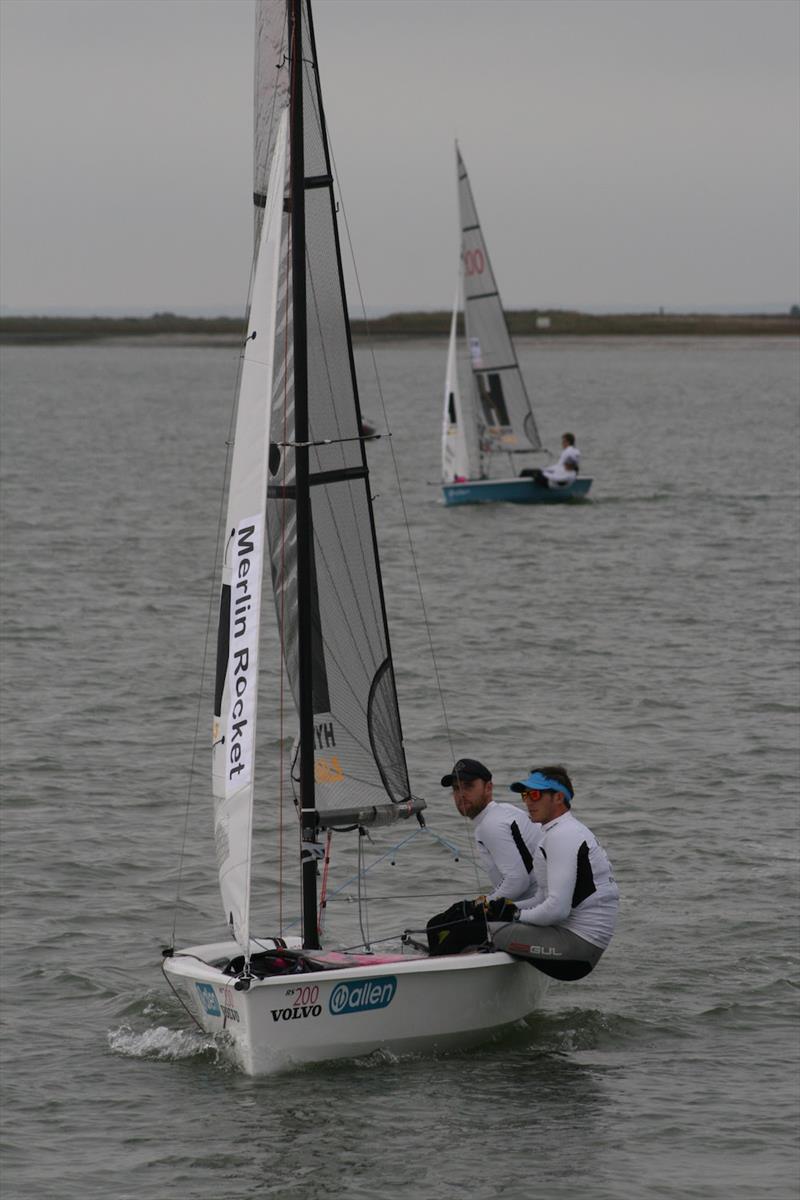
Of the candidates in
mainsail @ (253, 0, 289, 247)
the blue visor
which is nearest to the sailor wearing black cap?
the blue visor

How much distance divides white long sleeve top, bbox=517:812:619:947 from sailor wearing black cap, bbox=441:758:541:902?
0.12m

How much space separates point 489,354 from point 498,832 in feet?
94.6

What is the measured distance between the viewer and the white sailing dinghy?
10523 mm

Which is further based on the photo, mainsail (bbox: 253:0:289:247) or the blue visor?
mainsail (bbox: 253:0:289:247)

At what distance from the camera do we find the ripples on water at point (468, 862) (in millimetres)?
9977

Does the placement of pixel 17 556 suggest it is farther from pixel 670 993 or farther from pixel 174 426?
pixel 174 426

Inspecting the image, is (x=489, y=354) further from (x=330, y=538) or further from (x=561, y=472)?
(x=330, y=538)

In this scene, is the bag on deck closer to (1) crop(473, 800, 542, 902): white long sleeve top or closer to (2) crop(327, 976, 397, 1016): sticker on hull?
(1) crop(473, 800, 542, 902): white long sleeve top

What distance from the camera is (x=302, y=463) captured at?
36.2 feet

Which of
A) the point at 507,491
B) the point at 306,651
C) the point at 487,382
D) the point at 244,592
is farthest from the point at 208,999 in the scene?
the point at 487,382

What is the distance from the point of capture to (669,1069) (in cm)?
1112

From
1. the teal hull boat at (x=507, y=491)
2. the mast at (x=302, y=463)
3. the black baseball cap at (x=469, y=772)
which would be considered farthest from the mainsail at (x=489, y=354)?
the black baseball cap at (x=469, y=772)

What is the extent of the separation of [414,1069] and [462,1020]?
15.4 inches

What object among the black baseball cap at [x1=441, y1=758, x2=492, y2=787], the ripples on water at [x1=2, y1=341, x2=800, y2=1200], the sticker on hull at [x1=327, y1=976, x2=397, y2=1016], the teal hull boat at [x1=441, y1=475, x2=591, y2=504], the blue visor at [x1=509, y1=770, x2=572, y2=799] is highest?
the black baseball cap at [x1=441, y1=758, x2=492, y2=787]
